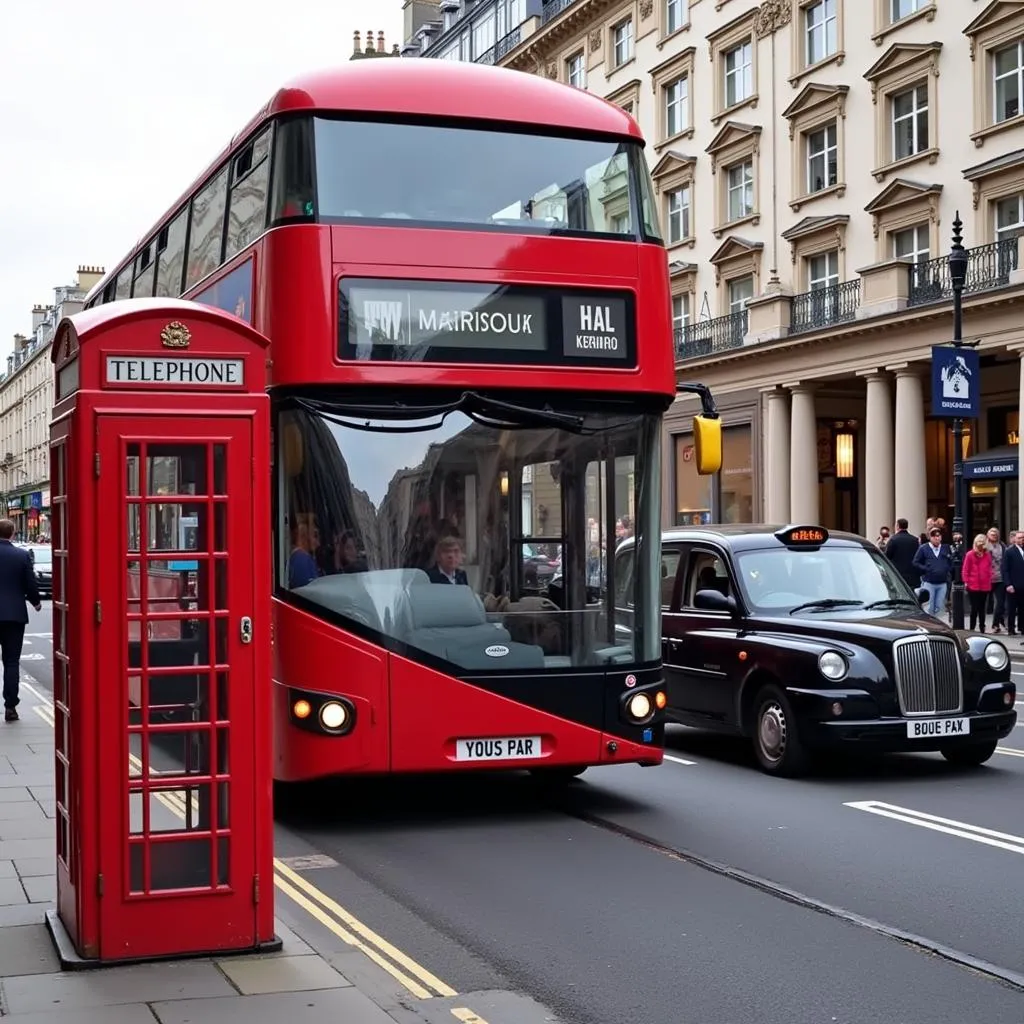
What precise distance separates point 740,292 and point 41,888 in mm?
36737

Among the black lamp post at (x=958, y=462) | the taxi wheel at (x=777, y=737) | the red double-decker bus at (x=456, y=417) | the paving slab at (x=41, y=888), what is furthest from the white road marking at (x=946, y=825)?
the black lamp post at (x=958, y=462)

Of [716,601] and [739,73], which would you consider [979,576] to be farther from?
[739,73]

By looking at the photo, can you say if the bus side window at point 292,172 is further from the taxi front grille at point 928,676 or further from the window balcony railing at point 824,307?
the window balcony railing at point 824,307

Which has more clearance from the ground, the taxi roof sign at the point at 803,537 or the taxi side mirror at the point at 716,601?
the taxi roof sign at the point at 803,537

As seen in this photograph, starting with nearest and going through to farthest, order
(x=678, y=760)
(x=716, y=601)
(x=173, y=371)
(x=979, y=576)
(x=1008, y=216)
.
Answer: (x=173, y=371), (x=716, y=601), (x=678, y=760), (x=979, y=576), (x=1008, y=216)

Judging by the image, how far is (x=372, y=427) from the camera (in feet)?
28.3

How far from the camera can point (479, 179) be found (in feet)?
29.7

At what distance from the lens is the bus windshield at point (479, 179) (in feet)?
28.9

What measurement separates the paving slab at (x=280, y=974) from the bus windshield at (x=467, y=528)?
10.4ft

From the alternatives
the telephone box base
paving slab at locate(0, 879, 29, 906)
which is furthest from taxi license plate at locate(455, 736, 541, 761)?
the telephone box base

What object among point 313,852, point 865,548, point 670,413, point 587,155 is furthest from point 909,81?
point 313,852

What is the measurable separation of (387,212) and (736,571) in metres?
4.49

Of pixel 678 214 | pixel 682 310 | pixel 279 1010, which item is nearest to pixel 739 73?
pixel 678 214

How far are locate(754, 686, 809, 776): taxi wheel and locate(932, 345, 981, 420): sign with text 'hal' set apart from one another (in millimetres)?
14742
